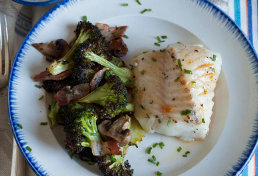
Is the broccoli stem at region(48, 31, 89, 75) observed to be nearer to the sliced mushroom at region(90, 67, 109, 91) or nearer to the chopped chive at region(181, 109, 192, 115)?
the sliced mushroom at region(90, 67, 109, 91)

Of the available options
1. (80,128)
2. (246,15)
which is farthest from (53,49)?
(246,15)

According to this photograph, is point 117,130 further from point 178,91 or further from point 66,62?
point 66,62

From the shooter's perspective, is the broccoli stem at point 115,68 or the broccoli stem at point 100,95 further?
the broccoli stem at point 115,68

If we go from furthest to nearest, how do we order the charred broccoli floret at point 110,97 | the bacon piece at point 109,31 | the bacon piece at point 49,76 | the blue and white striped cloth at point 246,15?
the blue and white striped cloth at point 246,15
the bacon piece at point 109,31
the bacon piece at point 49,76
the charred broccoli floret at point 110,97

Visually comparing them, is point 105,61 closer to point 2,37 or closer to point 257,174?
point 2,37

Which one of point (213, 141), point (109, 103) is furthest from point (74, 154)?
point (213, 141)

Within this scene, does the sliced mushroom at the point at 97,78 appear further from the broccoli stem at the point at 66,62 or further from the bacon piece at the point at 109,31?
the bacon piece at the point at 109,31

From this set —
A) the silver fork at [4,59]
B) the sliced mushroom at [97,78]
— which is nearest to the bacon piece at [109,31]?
the sliced mushroom at [97,78]
